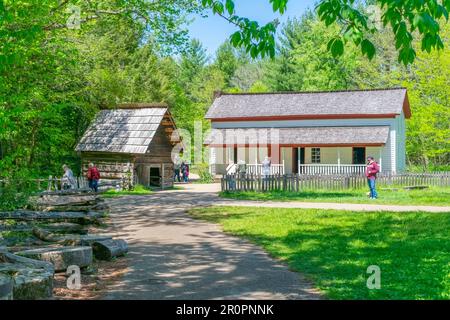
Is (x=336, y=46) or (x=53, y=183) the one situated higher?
(x=336, y=46)

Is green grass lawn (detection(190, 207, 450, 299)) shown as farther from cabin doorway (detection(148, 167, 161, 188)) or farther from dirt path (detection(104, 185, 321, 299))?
cabin doorway (detection(148, 167, 161, 188))

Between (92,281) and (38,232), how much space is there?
10.9 ft

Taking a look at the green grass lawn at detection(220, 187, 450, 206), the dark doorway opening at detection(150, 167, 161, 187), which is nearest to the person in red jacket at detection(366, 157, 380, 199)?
the green grass lawn at detection(220, 187, 450, 206)

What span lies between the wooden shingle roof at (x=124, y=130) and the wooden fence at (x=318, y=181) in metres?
7.55

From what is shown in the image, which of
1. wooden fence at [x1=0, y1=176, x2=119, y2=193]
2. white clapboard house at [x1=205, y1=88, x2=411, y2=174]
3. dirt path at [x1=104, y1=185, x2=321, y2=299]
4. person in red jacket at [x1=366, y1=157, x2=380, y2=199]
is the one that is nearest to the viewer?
dirt path at [x1=104, y1=185, x2=321, y2=299]

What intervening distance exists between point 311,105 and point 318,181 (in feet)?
52.5

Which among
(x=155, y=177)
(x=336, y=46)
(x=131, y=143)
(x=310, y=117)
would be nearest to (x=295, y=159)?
(x=310, y=117)

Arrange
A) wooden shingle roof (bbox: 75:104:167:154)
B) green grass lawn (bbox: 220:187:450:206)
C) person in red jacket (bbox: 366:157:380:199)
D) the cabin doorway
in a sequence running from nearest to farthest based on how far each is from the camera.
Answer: green grass lawn (bbox: 220:187:450:206)
person in red jacket (bbox: 366:157:380:199)
wooden shingle roof (bbox: 75:104:167:154)
the cabin doorway

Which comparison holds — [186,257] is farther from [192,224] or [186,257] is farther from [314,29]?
[314,29]

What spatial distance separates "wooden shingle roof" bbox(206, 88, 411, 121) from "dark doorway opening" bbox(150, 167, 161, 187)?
9.14 m

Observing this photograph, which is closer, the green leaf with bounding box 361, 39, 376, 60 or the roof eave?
the green leaf with bounding box 361, 39, 376, 60

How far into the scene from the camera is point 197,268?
9422mm

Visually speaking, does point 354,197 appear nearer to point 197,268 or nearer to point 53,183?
point 53,183

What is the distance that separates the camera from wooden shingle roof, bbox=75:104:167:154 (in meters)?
34.5
